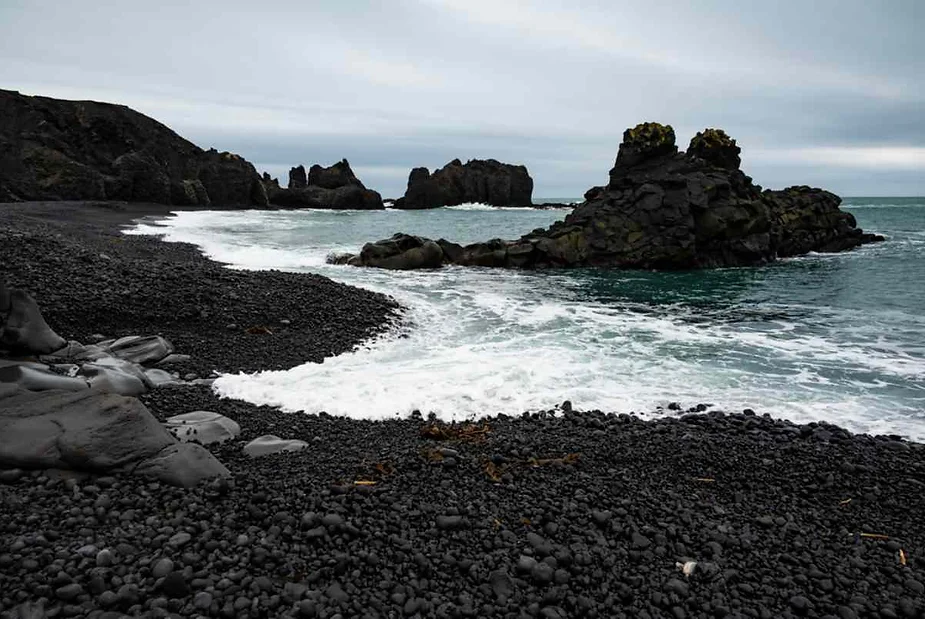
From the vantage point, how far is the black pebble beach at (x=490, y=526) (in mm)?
3828

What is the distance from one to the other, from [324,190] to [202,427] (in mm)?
103073

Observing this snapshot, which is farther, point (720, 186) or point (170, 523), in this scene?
point (720, 186)

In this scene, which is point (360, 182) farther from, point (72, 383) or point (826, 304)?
point (72, 383)

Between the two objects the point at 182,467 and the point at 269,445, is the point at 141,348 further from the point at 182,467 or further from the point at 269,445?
the point at 182,467

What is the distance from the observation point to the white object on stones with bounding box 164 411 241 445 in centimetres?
677

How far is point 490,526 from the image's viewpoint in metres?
4.88

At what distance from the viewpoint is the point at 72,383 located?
23.0ft

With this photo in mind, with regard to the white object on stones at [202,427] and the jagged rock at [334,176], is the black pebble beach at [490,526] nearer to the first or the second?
the white object on stones at [202,427]

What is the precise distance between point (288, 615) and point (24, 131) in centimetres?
7826

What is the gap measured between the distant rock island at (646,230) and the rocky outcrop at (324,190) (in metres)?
76.2

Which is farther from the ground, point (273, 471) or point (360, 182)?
point (360, 182)

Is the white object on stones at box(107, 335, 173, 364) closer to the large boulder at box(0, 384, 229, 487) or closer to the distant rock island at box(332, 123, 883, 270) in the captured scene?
the large boulder at box(0, 384, 229, 487)

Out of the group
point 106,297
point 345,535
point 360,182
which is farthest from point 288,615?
point 360,182

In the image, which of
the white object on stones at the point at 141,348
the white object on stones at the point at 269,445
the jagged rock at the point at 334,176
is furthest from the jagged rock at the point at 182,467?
the jagged rock at the point at 334,176
